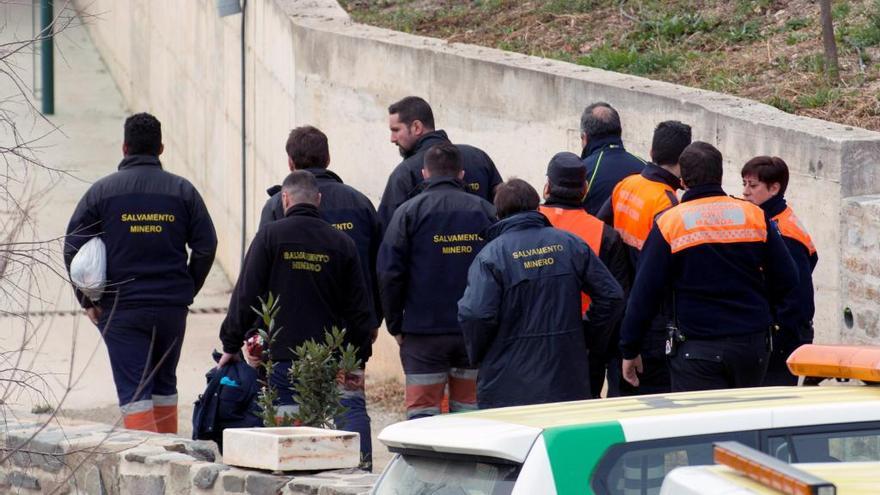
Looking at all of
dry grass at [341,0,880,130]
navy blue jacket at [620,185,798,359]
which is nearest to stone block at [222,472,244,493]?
navy blue jacket at [620,185,798,359]

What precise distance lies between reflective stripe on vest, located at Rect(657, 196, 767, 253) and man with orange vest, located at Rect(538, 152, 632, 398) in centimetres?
63

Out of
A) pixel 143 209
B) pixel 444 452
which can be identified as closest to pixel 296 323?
pixel 143 209

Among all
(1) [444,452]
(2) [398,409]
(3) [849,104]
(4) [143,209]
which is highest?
(3) [849,104]

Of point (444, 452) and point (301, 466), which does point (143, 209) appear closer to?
point (301, 466)

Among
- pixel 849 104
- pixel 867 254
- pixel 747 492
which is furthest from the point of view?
pixel 849 104

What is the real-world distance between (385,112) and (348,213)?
355 cm

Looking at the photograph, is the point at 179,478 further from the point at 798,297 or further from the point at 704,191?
the point at 798,297

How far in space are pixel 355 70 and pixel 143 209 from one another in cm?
396

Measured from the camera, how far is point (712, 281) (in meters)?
6.30

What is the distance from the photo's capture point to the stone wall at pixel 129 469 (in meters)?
6.16

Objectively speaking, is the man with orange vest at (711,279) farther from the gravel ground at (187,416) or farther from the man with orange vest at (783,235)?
the gravel ground at (187,416)

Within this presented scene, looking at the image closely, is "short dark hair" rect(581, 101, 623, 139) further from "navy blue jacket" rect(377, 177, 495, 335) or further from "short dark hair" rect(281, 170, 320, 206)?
"short dark hair" rect(281, 170, 320, 206)

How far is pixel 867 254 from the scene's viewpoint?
7.35 meters

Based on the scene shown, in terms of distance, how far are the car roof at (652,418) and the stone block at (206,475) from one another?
223 centimetres
